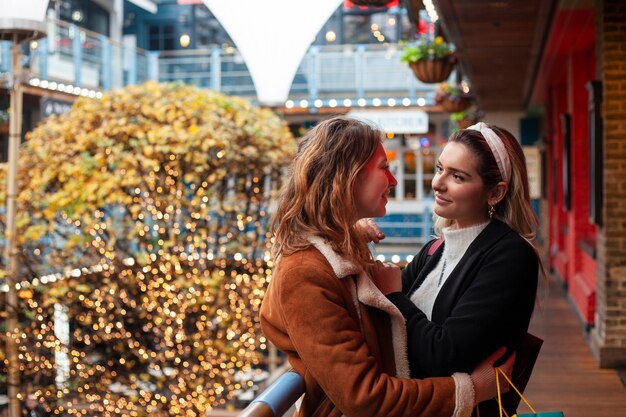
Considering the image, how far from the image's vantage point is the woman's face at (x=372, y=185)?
5.80ft

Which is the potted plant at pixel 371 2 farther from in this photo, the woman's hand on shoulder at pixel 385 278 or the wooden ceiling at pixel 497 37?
the woman's hand on shoulder at pixel 385 278

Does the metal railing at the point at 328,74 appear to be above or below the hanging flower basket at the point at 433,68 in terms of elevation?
above

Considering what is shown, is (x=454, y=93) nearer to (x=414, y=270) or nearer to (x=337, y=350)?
(x=414, y=270)

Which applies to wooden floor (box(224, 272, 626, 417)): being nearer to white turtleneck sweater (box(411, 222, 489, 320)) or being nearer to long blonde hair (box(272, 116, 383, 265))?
white turtleneck sweater (box(411, 222, 489, 320))

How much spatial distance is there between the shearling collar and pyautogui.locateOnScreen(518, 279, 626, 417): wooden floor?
2.27 meters

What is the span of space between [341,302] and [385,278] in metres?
0.19

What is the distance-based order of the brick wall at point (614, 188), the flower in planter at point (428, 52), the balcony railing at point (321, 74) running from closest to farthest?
the brick wall at point (614, 188) < the flower in planter at point (428, 52) < the balcony railing at point (321, 74)

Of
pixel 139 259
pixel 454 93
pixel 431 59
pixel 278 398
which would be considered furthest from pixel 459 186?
pixel 454 93

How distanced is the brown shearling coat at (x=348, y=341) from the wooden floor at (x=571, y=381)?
2.28m

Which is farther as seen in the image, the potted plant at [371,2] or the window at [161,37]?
Result: the window at [161,37]

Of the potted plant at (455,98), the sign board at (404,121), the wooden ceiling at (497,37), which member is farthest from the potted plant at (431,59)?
the sign board at (404,121)

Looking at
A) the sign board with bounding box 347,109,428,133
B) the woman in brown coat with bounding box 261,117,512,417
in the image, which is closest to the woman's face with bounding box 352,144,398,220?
the woman in brown coat with bounding box 261,117,512,417

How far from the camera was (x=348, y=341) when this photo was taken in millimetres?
1641

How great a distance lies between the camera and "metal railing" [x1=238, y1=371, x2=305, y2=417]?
1.62 m
